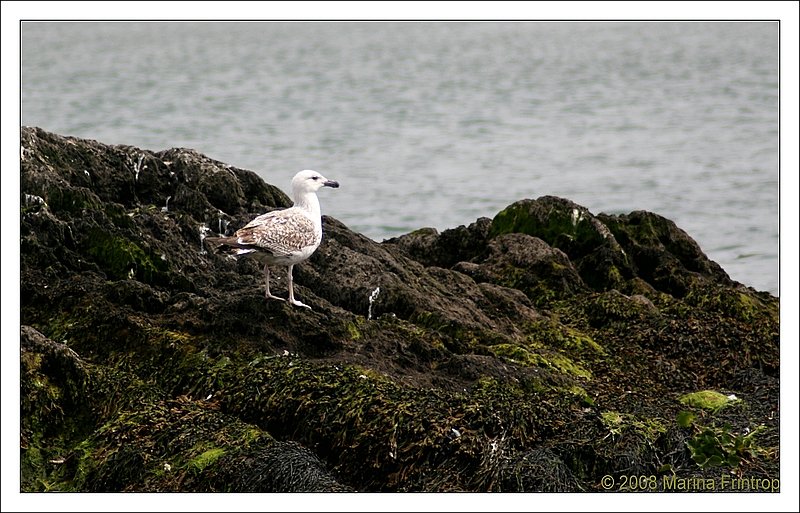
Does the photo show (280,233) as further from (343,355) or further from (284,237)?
(343,355)

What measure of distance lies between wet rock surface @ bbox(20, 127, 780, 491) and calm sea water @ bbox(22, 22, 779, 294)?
15.2 feet

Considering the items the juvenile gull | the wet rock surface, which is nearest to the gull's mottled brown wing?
the juvenile gull

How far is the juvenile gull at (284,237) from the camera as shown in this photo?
8.11m

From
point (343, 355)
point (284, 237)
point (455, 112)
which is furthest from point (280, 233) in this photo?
point (455, 112)

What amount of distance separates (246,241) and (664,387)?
324 cm

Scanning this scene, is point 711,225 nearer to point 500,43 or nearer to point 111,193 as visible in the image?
point 111,193

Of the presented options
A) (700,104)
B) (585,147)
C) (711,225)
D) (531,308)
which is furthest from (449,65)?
(531,308)

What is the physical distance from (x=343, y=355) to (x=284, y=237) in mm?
950

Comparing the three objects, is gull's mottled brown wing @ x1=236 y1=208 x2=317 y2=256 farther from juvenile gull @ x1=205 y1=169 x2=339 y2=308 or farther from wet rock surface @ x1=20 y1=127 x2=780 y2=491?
wet rock surface @ x1=20 y1=127 x2=780 y2=491

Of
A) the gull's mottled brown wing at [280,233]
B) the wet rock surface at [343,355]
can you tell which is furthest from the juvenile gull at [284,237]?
the wet rock surface at [343,355]

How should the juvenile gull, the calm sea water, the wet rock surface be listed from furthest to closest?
1. the calm sea water
2. the juvenile gull
3. the wet rock surface

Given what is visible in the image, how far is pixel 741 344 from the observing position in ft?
30.3

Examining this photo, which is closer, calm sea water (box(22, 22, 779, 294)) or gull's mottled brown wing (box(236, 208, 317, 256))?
gull's mottled brown wing (box(236, 208, 317, 256))

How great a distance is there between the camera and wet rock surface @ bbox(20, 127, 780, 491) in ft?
23.5
